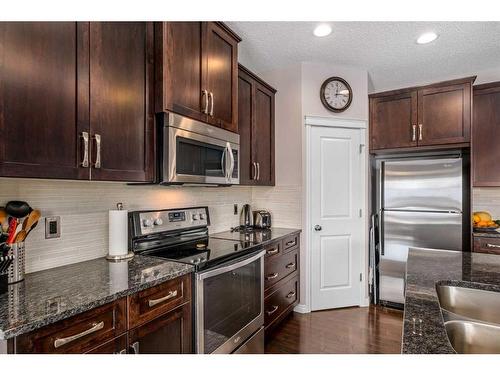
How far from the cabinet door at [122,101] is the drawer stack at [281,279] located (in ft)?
4.27

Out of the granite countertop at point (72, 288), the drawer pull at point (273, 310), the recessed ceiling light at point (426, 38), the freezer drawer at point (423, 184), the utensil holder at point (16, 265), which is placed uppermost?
the recessed ceiling light at point (426, 38)

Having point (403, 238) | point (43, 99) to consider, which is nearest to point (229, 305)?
point (43, 99)

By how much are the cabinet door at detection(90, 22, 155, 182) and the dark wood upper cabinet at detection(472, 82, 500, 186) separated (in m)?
3.14

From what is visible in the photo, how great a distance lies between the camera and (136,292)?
119 cm

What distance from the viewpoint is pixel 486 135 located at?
9.37 feet

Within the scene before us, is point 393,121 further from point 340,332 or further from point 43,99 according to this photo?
point 43,99

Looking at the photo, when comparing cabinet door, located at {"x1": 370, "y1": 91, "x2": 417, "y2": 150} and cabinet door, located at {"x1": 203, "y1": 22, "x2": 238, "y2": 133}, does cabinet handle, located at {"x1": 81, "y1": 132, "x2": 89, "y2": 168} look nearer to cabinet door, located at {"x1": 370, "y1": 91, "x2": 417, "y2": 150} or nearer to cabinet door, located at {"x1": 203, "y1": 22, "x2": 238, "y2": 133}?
cabinet door, located at {"x1": 203, "y1": 22, "x2": 238, "y2": 133}

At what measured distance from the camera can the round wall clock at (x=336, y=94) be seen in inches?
116

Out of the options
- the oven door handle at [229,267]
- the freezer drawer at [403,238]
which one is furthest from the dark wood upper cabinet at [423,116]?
the oven door handle at [229,267]

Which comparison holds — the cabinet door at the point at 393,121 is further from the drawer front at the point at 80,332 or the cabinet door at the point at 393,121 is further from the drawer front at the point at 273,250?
the drawer front at the point at 80,332

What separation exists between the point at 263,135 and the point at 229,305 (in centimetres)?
171

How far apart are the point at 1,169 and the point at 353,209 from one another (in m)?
2.87

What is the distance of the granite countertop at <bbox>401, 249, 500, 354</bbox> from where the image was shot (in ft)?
2.46

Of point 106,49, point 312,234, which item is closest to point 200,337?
point 106,49
